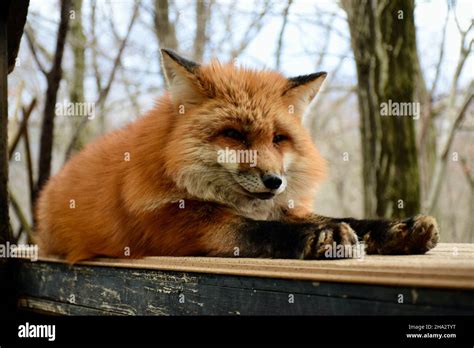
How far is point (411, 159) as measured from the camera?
534 cm

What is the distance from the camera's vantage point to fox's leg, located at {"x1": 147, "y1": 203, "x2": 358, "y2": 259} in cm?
226

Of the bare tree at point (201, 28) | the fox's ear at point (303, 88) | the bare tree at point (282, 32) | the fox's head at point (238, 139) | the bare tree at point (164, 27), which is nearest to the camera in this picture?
the fox's head at point (238, 139)

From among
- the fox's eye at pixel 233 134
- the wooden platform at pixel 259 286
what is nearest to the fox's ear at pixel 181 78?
the fox's eye at pixel 233 134

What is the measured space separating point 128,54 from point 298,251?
785cm

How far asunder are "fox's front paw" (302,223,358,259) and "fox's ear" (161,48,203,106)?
1076 millimetres

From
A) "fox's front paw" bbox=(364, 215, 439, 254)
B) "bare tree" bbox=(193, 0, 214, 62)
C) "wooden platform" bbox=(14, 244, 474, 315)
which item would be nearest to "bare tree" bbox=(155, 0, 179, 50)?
"bare tree" bbox=(193, 0, 214, 62)

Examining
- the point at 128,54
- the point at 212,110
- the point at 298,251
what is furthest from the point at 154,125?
the point at 128,54

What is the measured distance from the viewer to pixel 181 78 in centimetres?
288

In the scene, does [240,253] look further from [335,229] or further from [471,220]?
[471,220]

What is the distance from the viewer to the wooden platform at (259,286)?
1.56 meters

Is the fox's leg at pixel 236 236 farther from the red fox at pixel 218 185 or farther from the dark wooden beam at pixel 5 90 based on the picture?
the dark wooden beam at pixel 5 90

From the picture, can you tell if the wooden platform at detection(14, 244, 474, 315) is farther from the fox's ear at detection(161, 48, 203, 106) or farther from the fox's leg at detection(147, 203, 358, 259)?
the fox's ear at detection(161, 48, 203, 106)

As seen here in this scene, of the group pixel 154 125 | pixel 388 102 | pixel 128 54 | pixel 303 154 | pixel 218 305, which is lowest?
pixel 218 305

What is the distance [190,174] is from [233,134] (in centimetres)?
31
